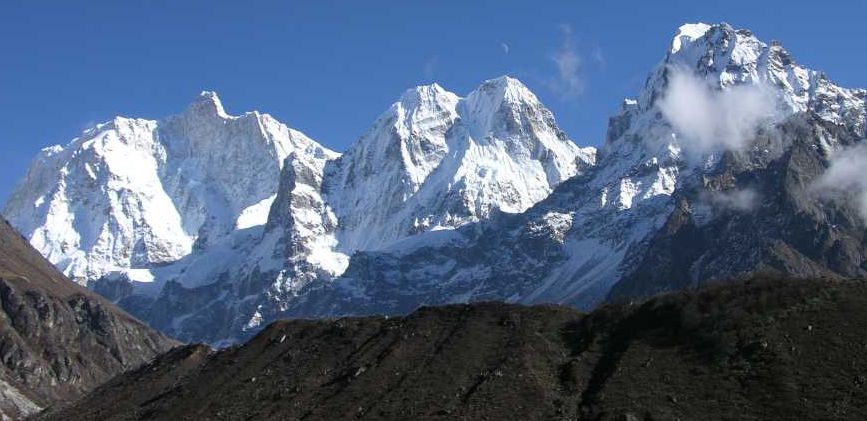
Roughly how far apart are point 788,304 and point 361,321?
51.4 meters

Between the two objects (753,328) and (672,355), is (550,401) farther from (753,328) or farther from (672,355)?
(753,328)

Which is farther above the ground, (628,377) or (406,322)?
(406,322)

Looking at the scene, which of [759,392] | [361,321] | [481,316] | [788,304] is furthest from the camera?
[361,321]

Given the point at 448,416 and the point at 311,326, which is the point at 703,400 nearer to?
the point at 448,416

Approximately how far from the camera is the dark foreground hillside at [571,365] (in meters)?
105

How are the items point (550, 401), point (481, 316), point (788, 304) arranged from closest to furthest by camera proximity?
point (550, 401) → point (788, 304) → point (481, 316)

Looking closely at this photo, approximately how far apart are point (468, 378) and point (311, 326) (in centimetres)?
3803

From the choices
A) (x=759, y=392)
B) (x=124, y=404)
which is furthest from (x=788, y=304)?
(x=124, y=404)

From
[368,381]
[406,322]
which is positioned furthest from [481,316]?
[368,381]

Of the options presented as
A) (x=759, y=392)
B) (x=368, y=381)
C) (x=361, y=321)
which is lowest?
(x=759, y=392)

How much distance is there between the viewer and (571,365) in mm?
118375

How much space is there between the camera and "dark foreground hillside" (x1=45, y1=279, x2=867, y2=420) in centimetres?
10456

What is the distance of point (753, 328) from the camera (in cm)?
11538

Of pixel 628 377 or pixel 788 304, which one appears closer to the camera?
pixel 628 377
